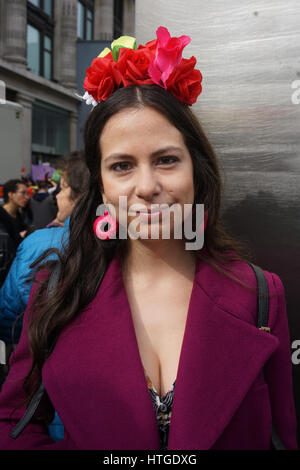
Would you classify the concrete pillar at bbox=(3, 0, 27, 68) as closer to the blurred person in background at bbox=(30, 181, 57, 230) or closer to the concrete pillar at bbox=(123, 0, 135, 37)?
the concrete pillar at bbox=(123, 0, 135, 37)

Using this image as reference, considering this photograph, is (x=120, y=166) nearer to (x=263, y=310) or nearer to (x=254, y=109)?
(x=263, y=310)

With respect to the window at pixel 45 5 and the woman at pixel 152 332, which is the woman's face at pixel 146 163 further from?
the window at pixel 45 5

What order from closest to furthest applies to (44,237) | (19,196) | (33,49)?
(44,237)
(19,196)
(33,49)

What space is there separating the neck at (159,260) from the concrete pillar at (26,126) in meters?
17.3

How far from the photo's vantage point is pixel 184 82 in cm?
145

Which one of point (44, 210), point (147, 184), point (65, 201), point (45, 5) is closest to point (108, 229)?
point (147, 184)

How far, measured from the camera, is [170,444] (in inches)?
51.8

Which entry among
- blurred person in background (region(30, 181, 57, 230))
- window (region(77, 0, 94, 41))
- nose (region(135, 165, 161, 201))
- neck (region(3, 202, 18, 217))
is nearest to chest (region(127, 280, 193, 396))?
nose (region(135, 165, 161, 201))

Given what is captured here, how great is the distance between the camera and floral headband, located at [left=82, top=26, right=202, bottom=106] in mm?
1391

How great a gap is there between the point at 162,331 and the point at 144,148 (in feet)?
2.08

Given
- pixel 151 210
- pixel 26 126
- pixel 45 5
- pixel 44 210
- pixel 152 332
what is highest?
pixel 45 5

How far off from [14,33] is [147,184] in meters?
19.0

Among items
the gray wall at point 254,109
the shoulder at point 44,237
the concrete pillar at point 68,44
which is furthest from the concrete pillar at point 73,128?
the gray wall at point 254,109

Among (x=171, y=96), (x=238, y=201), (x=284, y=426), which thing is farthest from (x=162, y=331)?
(x=238, y=201)
